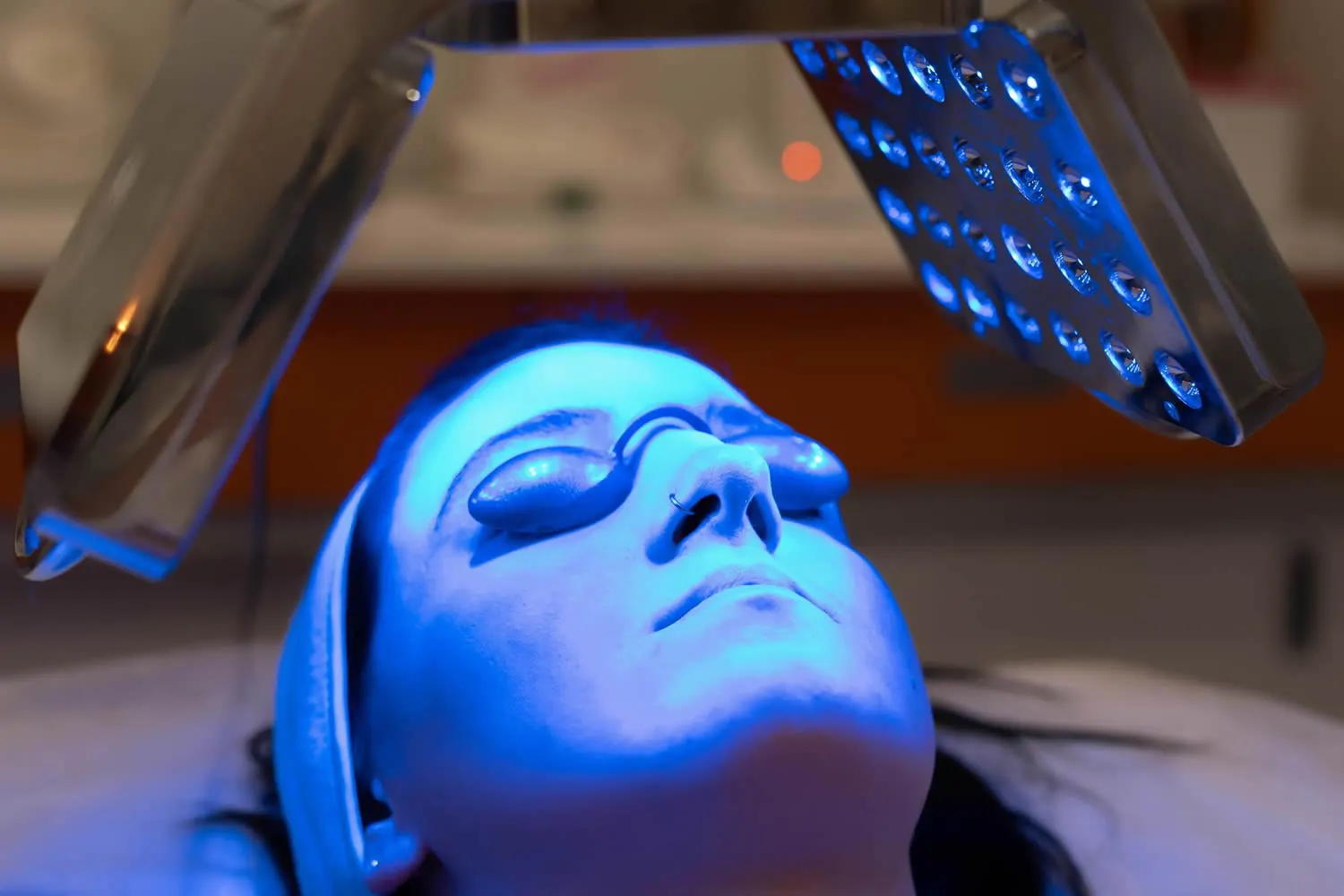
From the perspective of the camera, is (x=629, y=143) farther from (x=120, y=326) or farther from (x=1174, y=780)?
(x=120, y=326)

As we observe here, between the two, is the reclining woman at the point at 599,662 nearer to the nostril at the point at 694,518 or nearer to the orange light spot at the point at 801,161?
the nostril at the point at 694,518

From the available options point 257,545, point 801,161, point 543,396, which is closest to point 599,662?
point 543,396

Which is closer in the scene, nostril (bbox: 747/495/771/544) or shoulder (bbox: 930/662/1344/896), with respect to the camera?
nostril (bbox: 747/495/771/544)

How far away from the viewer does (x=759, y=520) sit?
0.42 meters

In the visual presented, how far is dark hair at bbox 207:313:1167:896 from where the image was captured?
48cm

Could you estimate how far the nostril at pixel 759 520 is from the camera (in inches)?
16.3

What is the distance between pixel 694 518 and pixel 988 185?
0.12 m

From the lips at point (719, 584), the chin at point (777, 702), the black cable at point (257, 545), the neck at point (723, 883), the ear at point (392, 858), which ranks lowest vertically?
the black cable at point (257, 545)

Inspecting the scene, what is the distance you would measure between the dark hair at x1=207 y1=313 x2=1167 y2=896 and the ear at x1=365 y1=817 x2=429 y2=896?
0.04 feet

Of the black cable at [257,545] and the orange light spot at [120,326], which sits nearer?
the orange light spot at [120,326]

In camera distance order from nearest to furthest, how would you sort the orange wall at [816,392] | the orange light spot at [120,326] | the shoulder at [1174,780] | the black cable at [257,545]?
1. the orange light spot at [120,326]
2. the shoulder at [1174,780]
3. the black cable at [257,545]
4. the orange wall at [816,392]

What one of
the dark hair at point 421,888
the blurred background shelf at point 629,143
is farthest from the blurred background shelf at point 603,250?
the dark hair at point 421,888

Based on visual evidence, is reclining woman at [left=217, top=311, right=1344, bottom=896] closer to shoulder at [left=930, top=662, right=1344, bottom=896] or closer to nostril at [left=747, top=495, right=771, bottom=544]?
nostril at [left=747, top=495, right=771, bottom=544]

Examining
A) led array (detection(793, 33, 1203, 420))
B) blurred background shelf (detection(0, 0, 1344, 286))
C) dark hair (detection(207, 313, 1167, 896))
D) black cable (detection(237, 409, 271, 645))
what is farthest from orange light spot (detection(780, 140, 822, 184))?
led array (detection(793, 33, 1203, 420))
